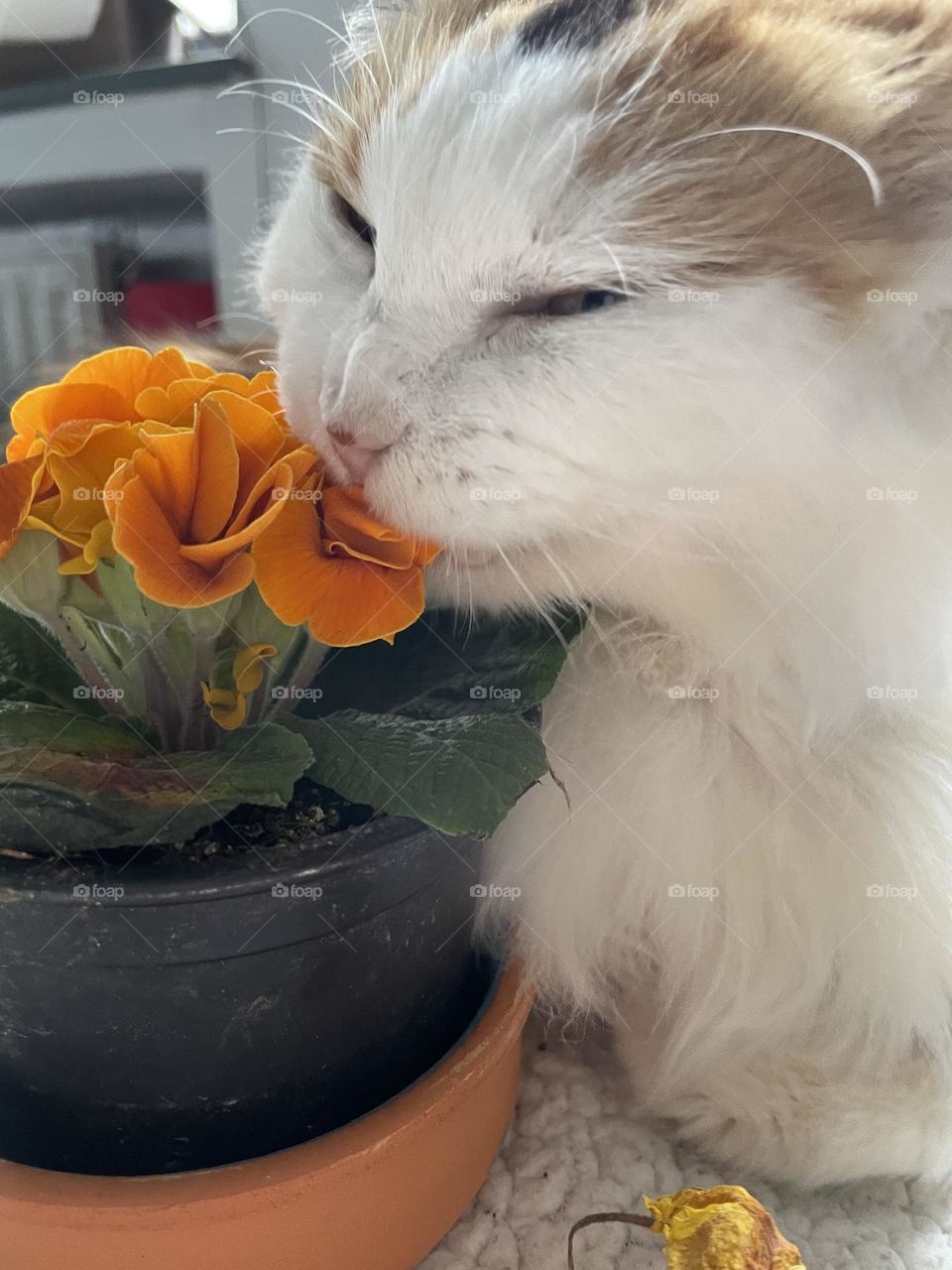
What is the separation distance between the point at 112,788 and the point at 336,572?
126 mm

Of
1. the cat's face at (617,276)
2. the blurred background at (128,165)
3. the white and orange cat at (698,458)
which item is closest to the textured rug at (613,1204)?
the white and orange cat at (698,458)

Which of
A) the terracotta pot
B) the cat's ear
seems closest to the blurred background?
the cat's ear

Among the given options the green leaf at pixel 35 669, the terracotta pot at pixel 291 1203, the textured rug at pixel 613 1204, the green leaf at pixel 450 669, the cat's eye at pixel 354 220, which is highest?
the cat's eye at pixel 354 220

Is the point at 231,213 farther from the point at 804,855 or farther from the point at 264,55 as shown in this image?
the point at 804,855

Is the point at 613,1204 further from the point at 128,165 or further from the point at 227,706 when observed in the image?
the point at 128,165

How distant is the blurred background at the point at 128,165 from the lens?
33.8 inches

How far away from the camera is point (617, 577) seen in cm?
49

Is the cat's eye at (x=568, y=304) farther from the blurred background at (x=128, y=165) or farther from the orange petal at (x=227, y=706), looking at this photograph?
the blurred background at (x=128, y=165)

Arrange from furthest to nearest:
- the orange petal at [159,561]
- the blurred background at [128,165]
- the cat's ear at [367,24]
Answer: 1. the blurred background at [128,165]
2. the cat's ear at [367,24]
3. the orange petal at [159,561]

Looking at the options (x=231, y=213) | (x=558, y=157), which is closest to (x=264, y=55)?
(x=231, y=213)

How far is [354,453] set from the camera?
439 millimetres

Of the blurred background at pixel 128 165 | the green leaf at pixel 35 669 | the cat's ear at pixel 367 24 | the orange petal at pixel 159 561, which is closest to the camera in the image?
the orange petal at pixel 159 561

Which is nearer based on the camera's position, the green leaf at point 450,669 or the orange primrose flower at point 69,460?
the orange primrose flower at point 69,460

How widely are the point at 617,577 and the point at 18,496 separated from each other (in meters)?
0.28
